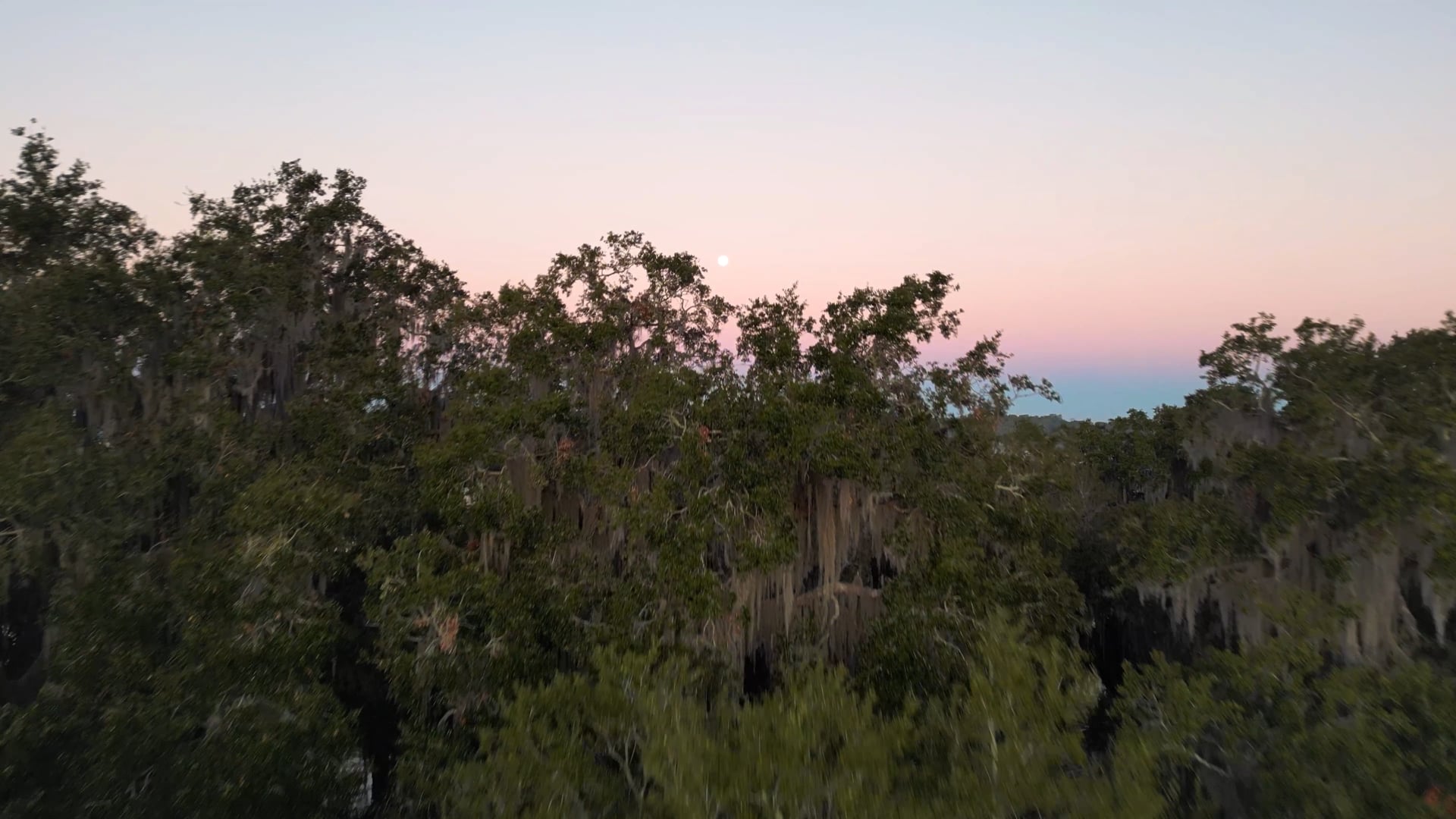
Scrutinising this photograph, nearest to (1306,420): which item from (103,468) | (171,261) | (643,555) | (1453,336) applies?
(1453,336)

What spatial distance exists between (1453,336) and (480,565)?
16.8 m

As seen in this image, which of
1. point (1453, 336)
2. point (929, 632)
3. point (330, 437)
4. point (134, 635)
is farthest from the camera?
point (330, 437)

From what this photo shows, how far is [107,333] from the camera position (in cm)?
1405

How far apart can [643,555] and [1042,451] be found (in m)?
7.18

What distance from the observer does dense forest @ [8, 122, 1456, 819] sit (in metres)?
7.39

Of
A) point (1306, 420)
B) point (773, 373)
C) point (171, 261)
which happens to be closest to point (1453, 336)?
point (1306, 420)

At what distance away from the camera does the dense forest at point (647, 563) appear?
291 inches

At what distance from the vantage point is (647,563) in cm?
984

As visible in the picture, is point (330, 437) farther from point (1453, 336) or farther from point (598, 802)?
point (1453, 336)

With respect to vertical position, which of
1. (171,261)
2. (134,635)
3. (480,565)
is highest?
(171,261)

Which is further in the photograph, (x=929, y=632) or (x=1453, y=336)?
(x=1453, y=336)

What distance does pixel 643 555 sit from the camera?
390 inches

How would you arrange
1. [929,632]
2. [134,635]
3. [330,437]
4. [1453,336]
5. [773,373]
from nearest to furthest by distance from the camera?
[929,632] < [134,635] < [773,373] < [1453,336] < [330,437]

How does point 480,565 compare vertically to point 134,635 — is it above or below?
above
